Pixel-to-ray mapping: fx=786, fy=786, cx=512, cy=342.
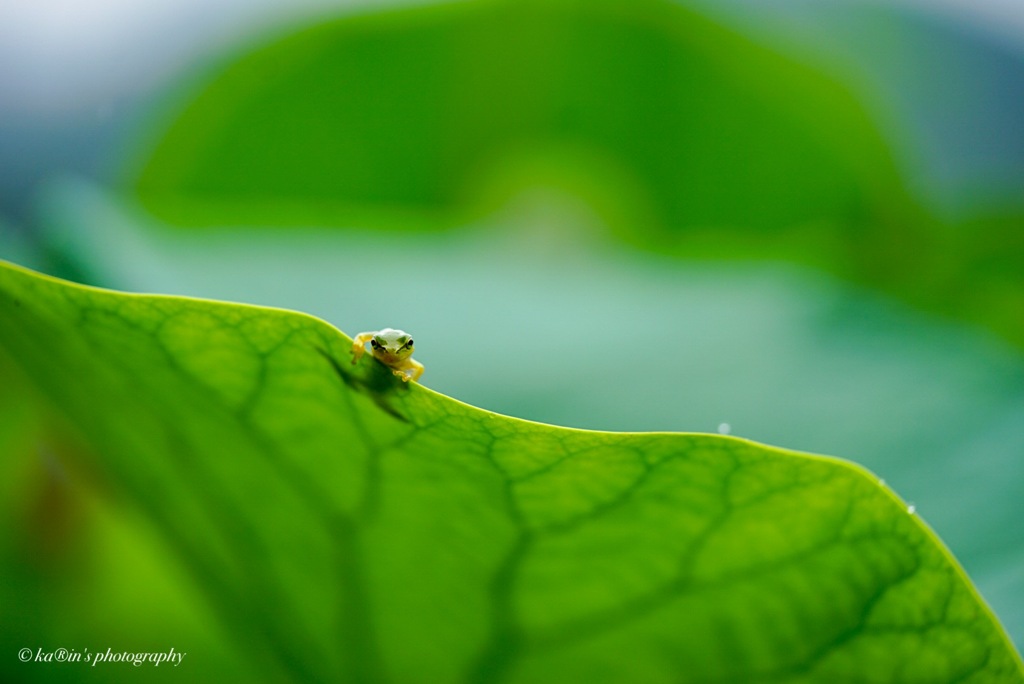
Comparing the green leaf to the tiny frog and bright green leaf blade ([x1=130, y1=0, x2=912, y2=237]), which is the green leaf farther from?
the tiny frog

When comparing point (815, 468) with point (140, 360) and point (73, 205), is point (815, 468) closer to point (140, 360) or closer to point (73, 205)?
point (140, 360)

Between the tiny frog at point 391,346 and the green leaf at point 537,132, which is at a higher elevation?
the green leaf at point 537,132

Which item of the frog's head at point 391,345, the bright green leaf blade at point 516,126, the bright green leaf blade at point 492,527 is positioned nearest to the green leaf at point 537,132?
the bright green leaf blade at point 516,126

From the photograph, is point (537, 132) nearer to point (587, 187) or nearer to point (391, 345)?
point (587, 187)

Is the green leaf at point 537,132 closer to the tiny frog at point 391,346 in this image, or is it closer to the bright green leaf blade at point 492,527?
the tiny frog at point 391,346

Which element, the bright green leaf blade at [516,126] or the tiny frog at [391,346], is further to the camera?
the bright green leaf blade at [516,126]

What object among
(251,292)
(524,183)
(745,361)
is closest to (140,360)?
(251,292)
